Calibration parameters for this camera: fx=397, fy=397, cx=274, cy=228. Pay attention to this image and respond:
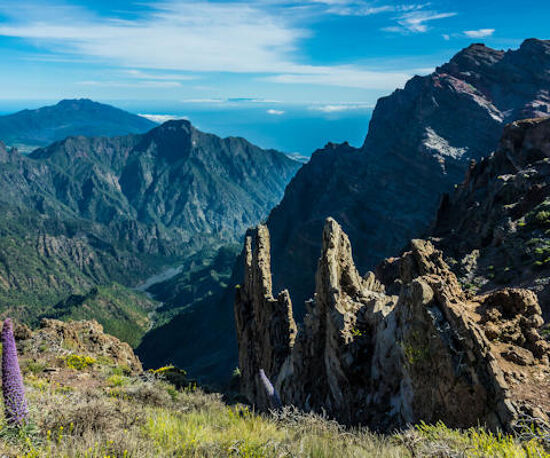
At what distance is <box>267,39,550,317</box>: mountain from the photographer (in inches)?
4446

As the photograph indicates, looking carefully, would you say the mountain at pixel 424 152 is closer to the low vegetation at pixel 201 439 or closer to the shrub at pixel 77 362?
the shrub at pixel 77 362

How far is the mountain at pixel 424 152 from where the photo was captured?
371 feet

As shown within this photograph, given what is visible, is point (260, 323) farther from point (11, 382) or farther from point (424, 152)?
point (424, 152)

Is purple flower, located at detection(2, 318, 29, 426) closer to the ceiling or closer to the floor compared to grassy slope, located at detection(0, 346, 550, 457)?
closer to the ceiling

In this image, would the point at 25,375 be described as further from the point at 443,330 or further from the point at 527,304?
the point at 527,304

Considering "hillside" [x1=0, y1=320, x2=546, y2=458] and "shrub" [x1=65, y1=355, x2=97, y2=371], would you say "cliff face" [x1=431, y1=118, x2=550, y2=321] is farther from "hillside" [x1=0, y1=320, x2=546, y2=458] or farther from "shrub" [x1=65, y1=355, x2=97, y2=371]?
"shrub" [x1=65, y1=355, x2=97, y2=371]

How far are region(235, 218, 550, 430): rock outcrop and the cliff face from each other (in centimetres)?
1051

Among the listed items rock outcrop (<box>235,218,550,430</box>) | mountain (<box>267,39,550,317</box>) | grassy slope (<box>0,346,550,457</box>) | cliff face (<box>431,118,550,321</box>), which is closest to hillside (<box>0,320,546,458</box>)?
grassy slope (<box>0,346,550,457</box>)

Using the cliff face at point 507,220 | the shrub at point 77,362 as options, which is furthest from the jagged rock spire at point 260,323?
the cliff face at point 507,220

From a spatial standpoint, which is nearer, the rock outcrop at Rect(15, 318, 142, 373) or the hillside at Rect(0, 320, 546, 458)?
the hillside at Rect(0, 320, 546, 458)

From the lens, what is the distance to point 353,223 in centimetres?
12312

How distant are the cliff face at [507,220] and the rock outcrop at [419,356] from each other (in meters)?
10.5

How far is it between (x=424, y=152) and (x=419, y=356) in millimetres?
117802

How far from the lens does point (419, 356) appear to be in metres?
11.7
